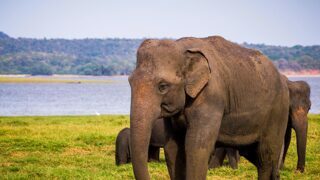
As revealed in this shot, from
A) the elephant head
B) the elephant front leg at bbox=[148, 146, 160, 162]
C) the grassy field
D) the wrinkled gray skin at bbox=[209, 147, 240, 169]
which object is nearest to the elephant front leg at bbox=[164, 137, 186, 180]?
the elephant head

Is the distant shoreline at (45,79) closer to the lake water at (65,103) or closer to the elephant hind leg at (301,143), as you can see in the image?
the lake water at (65,103)

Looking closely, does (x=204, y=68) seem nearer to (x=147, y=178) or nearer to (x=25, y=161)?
(x=147, y=178)

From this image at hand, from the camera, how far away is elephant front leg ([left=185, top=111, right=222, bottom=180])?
25.9 ft

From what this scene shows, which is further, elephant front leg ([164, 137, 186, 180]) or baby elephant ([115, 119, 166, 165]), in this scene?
baby elephant ([115, 119, 166, 165])

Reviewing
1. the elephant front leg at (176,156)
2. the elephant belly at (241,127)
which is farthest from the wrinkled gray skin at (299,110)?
the elephant front leg at (176,156)

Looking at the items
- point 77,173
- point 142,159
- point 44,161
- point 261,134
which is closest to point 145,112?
point 142,159

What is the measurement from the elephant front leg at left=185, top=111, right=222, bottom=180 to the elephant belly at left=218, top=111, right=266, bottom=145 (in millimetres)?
603

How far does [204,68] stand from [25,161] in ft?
25.5

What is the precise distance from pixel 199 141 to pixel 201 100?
0.48 meters

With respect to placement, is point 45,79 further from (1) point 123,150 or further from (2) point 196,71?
(2) point 196,71

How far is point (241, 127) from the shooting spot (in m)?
8.83

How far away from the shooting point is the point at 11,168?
1317cm

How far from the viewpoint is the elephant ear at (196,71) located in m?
7.79

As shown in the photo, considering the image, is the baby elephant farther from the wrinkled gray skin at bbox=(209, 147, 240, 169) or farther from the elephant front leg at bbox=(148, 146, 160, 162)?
the wrinkled gray skin at bbox=(209, 147, 240, 169)
